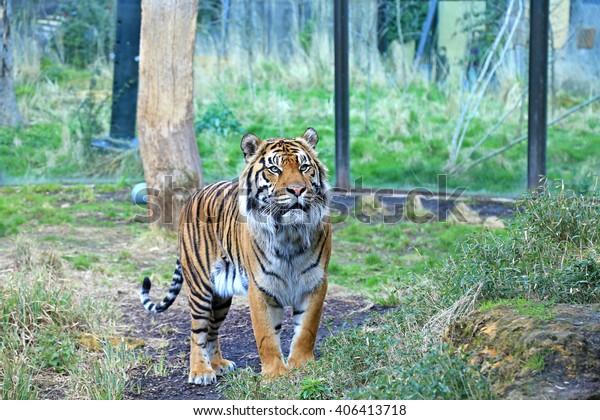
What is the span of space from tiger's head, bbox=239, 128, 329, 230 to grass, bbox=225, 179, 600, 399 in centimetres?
70

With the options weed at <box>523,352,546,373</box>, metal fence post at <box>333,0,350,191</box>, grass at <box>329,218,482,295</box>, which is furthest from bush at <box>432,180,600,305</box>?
metal fence post at <box>333,0,350,191</box>

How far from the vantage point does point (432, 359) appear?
3668mm

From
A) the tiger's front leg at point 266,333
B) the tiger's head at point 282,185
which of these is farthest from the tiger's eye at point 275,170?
the tiger's front leg at point 266,333

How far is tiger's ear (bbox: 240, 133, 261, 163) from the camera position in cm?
482

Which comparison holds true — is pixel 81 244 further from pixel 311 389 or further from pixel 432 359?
pixel 432 359

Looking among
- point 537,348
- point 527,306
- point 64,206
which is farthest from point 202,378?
point 64,206

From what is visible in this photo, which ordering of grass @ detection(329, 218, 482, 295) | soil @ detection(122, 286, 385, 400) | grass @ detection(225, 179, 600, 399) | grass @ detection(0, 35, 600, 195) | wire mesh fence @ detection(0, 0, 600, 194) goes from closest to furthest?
grass @ detection(225, 179, 600, 399), soil @ detection(122, 286, 385, 400), grass @ detection(329, 218, 482, 295), grass @ detection(0, 35, 600, 195), wire mesh fence @ detection(0, 0, 600, 194)

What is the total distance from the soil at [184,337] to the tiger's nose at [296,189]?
73 centimetres

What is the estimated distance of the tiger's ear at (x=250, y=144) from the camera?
190 inches

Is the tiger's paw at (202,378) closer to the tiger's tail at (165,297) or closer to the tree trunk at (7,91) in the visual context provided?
the tiger's tail at (165,297)

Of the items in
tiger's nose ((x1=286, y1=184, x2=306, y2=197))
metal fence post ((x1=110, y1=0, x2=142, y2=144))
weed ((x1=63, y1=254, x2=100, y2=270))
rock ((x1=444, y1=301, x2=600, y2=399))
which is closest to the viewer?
rock ((x1=444, y1=301, x2=600, y2=399))

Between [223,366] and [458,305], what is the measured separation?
1594 mm

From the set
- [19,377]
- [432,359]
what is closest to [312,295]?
[432,359]

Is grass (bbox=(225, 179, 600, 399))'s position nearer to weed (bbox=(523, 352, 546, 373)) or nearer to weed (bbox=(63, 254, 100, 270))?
weed (bbox=(523, 352, 546, 373))
